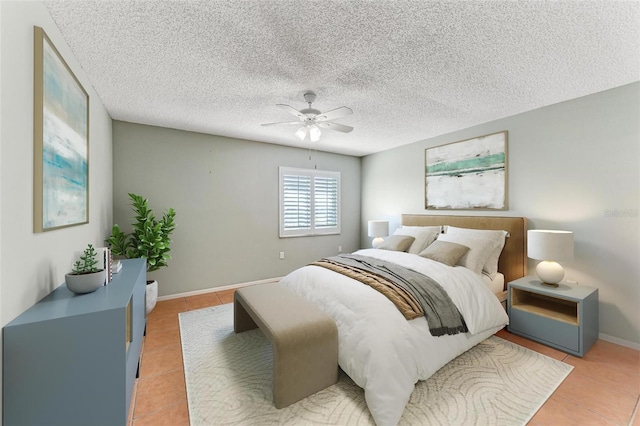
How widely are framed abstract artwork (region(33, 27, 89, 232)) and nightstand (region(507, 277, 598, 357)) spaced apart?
12.9ft

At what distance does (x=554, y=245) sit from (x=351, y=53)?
103 inches

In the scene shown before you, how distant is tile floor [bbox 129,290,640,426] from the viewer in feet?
5.36

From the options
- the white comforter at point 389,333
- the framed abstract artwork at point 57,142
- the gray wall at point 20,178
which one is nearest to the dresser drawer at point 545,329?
the white comforter at point 389,333

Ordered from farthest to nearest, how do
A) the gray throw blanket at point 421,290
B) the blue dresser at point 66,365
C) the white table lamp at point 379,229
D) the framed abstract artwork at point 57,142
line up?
the white table lamp at point 379,229 < the gray throw blanket at point 421,290 < the framed abstract artwork at point 57,142 < the blue dresser at point 66,365

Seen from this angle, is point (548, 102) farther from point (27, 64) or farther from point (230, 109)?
point (27, 64)

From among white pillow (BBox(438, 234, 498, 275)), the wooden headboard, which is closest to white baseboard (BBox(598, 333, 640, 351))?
the wooden headboard

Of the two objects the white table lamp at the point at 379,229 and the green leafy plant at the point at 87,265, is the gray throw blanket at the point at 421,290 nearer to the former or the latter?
the white table lamp at the point at 379,229

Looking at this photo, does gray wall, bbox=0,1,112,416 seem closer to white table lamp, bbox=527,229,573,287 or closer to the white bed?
the white bed

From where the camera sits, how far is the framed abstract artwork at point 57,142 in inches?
54.5

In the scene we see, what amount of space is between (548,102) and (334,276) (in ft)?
10.1

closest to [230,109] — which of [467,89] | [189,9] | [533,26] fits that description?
[189,9]

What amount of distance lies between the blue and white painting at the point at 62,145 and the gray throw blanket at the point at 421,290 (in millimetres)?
2263

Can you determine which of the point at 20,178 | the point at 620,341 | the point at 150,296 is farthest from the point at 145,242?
the point at 620,341

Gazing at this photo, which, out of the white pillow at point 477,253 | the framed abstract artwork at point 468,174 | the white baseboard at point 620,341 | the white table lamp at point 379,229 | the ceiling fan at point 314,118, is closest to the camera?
the white baseboard at point 620,341
